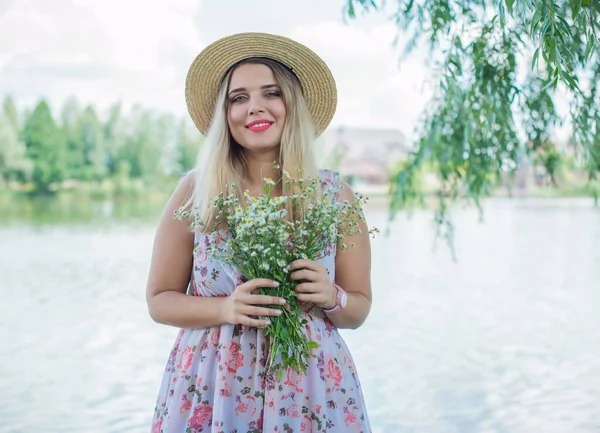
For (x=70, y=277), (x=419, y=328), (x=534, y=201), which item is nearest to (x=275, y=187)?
(x=419, y=328)

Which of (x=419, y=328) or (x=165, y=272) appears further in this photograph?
(x=419, y=328)

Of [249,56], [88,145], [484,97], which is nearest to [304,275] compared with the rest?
[249,56]

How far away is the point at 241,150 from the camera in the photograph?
5.88 feet

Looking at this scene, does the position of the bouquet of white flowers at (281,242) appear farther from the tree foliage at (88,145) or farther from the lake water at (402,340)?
the tree foliage at (88,145)

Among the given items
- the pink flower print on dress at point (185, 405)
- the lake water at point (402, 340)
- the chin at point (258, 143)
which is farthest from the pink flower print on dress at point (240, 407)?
the lake water at point (402, 340)

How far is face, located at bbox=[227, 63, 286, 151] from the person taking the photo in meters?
1.71

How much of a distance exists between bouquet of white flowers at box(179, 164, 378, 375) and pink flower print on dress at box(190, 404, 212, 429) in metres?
0.17

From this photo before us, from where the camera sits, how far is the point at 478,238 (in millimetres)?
15352

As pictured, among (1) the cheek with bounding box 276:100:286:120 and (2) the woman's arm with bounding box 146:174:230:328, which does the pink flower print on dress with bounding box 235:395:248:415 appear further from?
(1) the cheek with bounding box 276:100:286:120

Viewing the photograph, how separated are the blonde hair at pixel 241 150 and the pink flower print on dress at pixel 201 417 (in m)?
0.41

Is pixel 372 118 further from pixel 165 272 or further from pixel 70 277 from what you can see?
pixel 165 272

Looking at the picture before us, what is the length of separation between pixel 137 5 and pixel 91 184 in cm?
685

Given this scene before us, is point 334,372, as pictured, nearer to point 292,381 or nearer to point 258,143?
point 292,381

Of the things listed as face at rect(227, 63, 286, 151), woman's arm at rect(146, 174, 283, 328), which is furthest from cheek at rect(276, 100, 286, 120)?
woman's arm at rect(146, 174, 283, 328)
